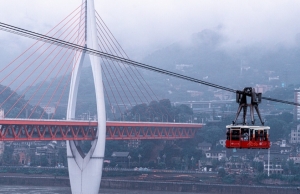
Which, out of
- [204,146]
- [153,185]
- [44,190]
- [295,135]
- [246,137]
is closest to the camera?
[246,137]

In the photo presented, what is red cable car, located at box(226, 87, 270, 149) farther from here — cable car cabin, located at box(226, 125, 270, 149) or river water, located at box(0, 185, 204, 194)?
river water, located at box(0, 185, 204, 194)

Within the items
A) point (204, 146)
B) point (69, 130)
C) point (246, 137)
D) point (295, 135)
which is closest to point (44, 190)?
point (69, 130)

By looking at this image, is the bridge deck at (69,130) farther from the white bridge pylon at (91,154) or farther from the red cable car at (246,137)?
the red cable car at (246,137)

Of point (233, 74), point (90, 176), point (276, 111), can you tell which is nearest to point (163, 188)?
point (90, 176)

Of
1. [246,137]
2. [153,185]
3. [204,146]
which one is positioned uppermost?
[204,146]

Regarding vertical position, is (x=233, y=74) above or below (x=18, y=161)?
above

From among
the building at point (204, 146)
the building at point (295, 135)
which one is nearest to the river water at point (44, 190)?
the building at point (204, 146)

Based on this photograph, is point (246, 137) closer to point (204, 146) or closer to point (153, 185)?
point (153, 185)

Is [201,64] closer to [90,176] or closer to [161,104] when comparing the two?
[161,104]
